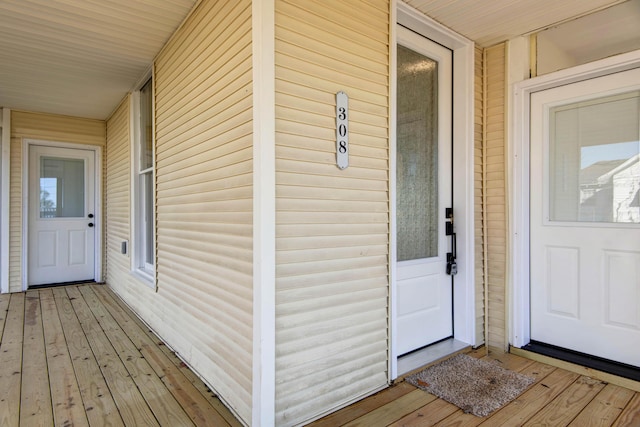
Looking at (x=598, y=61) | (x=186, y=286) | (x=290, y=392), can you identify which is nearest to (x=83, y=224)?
(x=186, y=286)

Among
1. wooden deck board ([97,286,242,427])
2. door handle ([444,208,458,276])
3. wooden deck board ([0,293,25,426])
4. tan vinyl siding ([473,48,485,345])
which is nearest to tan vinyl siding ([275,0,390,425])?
wooden deck board ([97,286,242,427])

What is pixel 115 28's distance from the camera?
2676 mm

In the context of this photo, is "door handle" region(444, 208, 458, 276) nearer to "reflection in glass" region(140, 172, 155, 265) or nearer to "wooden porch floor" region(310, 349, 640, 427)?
"wooden porch floor" region(310, 349, 640, 427)

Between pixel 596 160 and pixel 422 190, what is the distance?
3.80 feet

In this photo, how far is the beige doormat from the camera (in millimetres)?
2035

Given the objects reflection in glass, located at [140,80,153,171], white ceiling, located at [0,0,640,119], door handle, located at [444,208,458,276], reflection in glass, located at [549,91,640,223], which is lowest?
door handle, located at [444,208,458,276]

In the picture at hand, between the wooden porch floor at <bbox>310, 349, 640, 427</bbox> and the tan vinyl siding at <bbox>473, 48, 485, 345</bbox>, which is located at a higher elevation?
the tan vinyl siding at <bbox>473, 48, 485, 345</bbox>

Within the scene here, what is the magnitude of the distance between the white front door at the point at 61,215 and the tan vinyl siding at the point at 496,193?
5453 mm

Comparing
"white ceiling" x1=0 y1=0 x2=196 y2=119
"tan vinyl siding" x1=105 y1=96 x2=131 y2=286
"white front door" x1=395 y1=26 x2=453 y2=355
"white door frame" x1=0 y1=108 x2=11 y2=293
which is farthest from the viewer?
"white door frame" x1=0 y1=108 x2=11 y2=293

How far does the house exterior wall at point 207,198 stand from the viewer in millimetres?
1854

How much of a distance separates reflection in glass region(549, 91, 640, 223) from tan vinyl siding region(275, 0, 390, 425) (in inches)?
55.3

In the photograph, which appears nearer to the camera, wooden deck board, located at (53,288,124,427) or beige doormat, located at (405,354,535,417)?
wooden deck board, located at (53,288,124,427)

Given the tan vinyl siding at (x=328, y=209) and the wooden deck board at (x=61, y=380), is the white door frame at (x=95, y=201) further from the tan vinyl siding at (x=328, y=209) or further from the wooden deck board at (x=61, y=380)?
the tan vinyl siding at (x=328, y=209)

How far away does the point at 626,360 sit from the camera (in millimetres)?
2328
